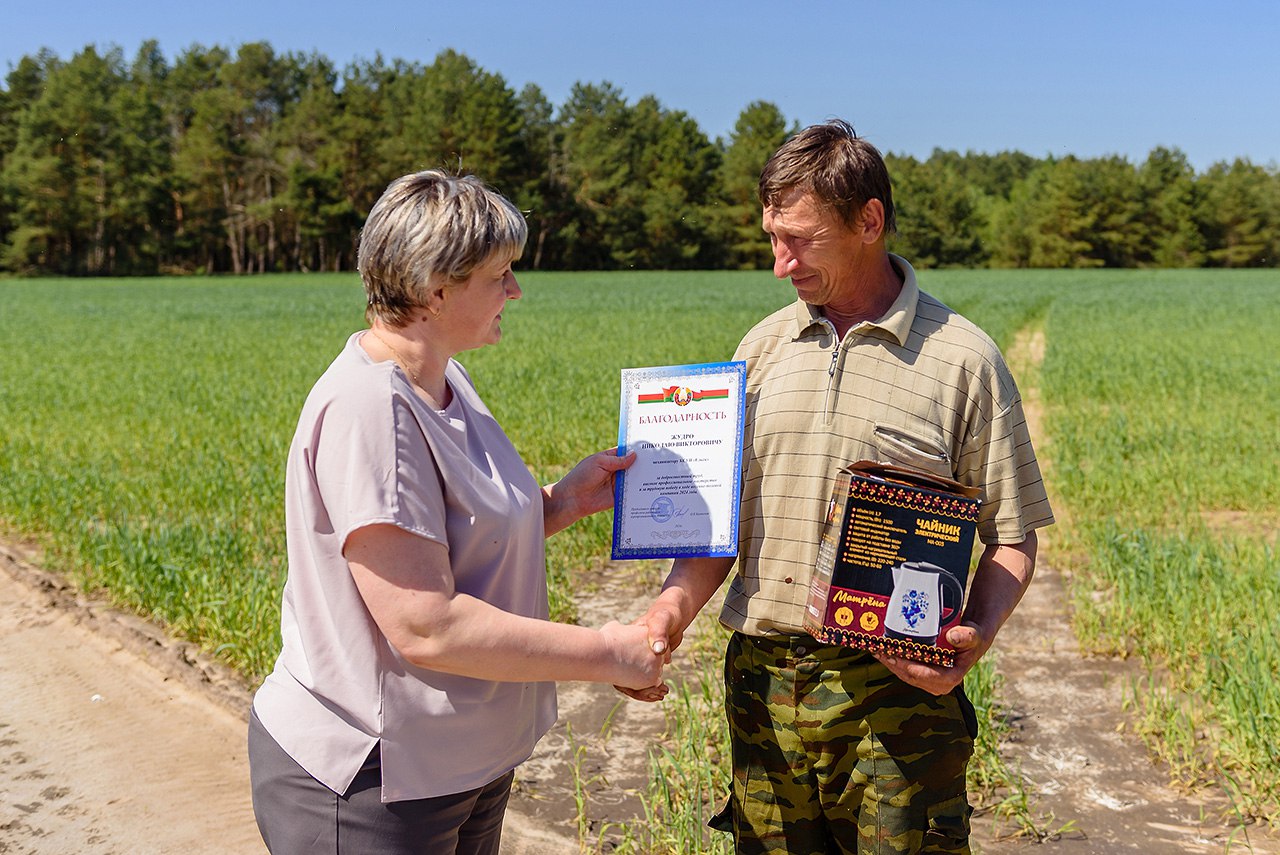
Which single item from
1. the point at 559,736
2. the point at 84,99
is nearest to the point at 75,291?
the point at 84,99

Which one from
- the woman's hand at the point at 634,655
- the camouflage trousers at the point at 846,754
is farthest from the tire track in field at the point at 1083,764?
the woman's hand at the point at 634,655

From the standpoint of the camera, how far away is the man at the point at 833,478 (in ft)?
6.96

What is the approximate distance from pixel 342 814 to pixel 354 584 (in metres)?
0.42

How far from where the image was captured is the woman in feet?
5.69

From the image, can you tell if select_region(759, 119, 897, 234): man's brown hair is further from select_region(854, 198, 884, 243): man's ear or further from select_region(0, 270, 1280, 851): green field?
select_region(0, 270, 1280, 851): green field

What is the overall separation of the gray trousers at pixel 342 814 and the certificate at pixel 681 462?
0.61 metres

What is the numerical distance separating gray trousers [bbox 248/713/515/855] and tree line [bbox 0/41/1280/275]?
62629 mm

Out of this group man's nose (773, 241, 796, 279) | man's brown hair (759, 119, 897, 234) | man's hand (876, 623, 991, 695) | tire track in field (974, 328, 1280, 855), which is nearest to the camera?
man's hand (876, 623, 991, 695)

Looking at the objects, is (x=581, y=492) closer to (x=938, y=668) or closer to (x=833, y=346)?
(x=833, y=346)

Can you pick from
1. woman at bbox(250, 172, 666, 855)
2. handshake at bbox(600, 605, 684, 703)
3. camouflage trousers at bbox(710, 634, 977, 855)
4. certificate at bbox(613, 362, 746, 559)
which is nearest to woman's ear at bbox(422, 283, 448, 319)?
woman at bbox(250, 172, 666, 855)

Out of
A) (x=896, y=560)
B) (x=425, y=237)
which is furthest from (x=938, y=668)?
(x=425, y=237)

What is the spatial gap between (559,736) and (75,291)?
47.2m

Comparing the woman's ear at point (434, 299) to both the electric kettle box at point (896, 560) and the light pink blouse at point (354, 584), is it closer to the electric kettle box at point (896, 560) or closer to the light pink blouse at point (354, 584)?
the light pink blouse at point (354, 584)

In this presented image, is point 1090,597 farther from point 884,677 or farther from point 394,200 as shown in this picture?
point 394,200
